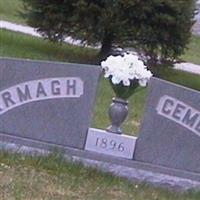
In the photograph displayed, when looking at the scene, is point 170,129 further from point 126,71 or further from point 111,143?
point 126,71

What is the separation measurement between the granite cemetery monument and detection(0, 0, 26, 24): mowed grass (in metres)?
11.6

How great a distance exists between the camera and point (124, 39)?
44.8 ft

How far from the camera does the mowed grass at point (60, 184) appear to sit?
6223mm

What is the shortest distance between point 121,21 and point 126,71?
20.9ft

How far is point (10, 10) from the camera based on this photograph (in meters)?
21.3

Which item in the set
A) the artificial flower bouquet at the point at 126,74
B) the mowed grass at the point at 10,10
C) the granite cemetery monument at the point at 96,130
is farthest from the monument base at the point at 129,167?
the mowed grass at the point at 10,10

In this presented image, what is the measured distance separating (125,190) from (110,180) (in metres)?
0.21

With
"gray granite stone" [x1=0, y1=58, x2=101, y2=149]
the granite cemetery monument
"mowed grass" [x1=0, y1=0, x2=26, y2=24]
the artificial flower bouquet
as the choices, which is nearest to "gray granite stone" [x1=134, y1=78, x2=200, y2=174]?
the granite cemetery monument

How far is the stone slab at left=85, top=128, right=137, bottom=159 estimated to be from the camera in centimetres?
704

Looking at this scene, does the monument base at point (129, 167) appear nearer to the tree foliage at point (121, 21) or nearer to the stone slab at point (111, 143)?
the stone slab at point (111, 143)

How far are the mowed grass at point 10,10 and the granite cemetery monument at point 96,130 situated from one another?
1165 centimetres

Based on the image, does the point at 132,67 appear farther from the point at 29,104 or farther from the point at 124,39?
the point at 124,39

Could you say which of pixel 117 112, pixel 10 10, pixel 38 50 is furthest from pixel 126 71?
pixel 10 10

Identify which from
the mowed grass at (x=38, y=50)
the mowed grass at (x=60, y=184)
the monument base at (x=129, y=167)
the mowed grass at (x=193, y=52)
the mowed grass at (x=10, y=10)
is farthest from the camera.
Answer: the mowed grass at (x=10, y=10)
